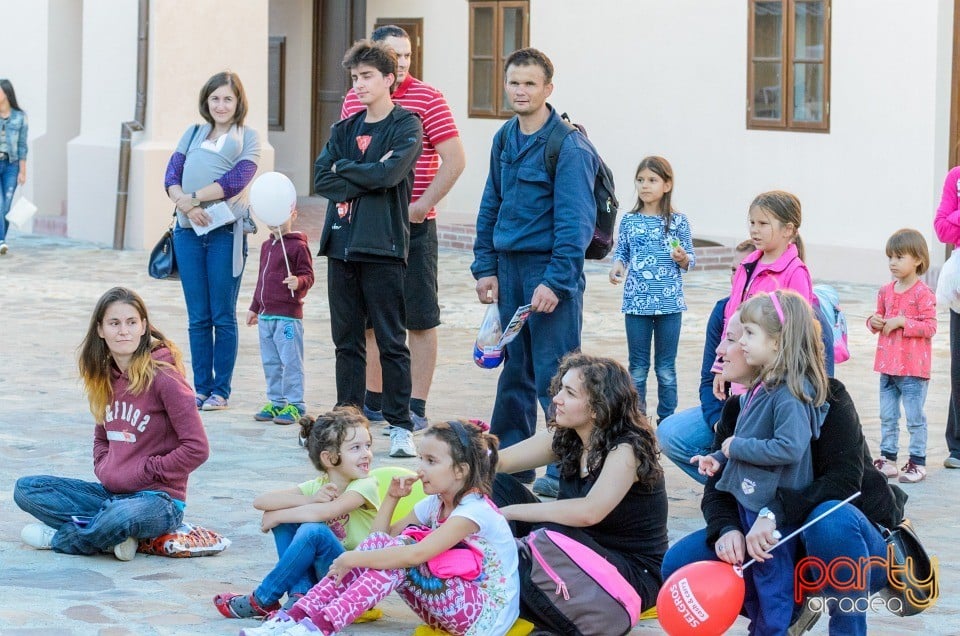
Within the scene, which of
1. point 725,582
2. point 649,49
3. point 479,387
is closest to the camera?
point 725,582

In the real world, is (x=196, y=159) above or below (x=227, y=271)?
above

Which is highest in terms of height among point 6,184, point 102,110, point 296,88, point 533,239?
point 296,88

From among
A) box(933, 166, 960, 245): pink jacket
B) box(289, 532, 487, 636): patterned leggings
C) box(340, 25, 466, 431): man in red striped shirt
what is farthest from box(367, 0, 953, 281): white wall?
box(289, 532, 487, 636): patterned leggings

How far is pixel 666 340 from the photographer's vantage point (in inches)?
317

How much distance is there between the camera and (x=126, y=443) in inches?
A: 223

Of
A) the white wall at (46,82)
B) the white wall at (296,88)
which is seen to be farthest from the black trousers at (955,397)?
the white wall at (296,88)

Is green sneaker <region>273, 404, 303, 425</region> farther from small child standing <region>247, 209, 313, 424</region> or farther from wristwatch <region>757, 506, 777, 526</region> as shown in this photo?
wristwatch <region>757, 506, 777, 526</region>

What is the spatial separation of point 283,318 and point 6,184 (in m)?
8.65

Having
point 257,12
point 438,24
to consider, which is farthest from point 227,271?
point 438,24

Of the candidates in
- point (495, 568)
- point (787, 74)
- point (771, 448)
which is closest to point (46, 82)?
point (787, 74)

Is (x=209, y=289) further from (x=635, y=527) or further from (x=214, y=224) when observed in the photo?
(x=635, y=527)

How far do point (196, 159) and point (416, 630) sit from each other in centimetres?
422

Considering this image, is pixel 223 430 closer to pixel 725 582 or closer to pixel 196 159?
pixel 196 159

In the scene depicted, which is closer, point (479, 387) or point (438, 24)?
point (479, 387)
